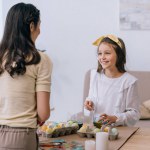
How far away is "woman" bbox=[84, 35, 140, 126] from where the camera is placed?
238 cm

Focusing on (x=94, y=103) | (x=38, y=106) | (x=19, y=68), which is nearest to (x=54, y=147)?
(x=38, y=106)

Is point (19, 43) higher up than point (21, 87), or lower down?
higher up

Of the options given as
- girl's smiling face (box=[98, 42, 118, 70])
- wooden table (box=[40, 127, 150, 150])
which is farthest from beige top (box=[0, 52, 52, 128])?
girl's smiling face (box=[98, 42, 118, 70])

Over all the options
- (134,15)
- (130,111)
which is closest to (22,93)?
(130,111)

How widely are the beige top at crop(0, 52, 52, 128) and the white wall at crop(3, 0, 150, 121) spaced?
237 centimetres

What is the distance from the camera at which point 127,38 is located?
368 cm

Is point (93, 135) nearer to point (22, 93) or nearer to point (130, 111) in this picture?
point (130, 111)

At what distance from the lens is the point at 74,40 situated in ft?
12.7

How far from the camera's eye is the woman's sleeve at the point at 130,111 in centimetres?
223

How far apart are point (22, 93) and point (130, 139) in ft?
2.51

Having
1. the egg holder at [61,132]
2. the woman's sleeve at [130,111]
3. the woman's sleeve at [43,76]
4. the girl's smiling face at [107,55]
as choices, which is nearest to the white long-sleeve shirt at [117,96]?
the woman's sleeve at [130,111]

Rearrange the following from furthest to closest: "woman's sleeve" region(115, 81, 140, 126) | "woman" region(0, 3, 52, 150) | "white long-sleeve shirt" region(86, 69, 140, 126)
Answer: "white long-sleeve shirt" region(86, 69, 140, 126)
"woman's sleeve" region(115, 81, 140, 126)
"woman" region(0, 3, 52, 150)

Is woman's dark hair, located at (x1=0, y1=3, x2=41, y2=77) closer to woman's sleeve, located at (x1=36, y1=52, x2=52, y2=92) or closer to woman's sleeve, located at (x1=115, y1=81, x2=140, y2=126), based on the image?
woman's sleeve, located at (x1=36, y1=52, x2=52, y2=92)

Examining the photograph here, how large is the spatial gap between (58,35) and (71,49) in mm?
213
